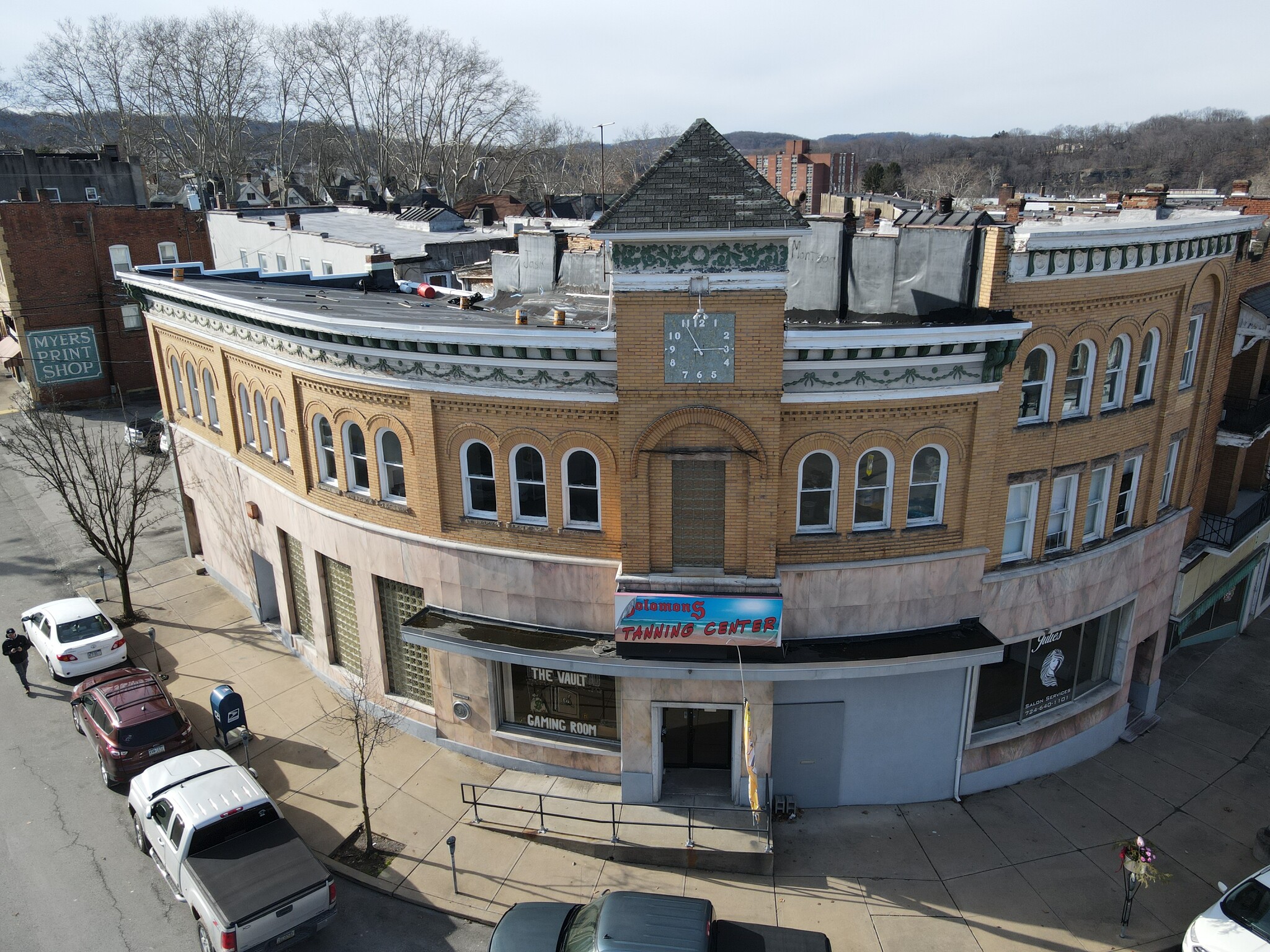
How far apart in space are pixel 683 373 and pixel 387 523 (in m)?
7.30

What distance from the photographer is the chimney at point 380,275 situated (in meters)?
25.3

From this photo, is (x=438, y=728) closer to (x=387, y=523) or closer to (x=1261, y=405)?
(x=387, y=523)

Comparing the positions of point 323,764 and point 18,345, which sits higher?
point 18,345

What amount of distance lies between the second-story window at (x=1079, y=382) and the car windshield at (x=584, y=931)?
12363mm

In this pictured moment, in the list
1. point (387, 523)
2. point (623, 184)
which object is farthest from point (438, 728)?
point (623, 184)

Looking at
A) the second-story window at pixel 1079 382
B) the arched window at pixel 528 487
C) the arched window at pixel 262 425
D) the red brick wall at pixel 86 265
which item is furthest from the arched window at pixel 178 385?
the red brick wall at pixel 86 265

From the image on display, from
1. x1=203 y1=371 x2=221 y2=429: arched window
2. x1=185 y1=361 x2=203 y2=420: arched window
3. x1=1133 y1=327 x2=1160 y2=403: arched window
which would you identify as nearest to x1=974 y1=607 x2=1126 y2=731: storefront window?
x1=1133 y1=327 x2=1160 y2=403: arched window

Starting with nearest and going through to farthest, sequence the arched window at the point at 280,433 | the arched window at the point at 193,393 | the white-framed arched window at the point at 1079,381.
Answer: the white-framed arched window at the point at 1079,381
the arched window at the point at 280,433
the arched window at the point at 193,393

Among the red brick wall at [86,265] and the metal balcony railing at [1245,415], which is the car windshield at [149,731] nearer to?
the metal balcony railing at [1245,415]

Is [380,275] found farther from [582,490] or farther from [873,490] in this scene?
[873,490]

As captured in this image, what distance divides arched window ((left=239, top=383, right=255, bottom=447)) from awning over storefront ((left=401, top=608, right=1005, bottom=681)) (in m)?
8.17

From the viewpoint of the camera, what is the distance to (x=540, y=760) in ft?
55.5

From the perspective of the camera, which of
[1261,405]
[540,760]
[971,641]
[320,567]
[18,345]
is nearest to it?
[971,641]

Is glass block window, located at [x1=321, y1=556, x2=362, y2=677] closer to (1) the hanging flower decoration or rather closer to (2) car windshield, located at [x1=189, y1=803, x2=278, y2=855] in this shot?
(2) car windshield, located at [x1=189, y1=803, x2=278, y2=855]
